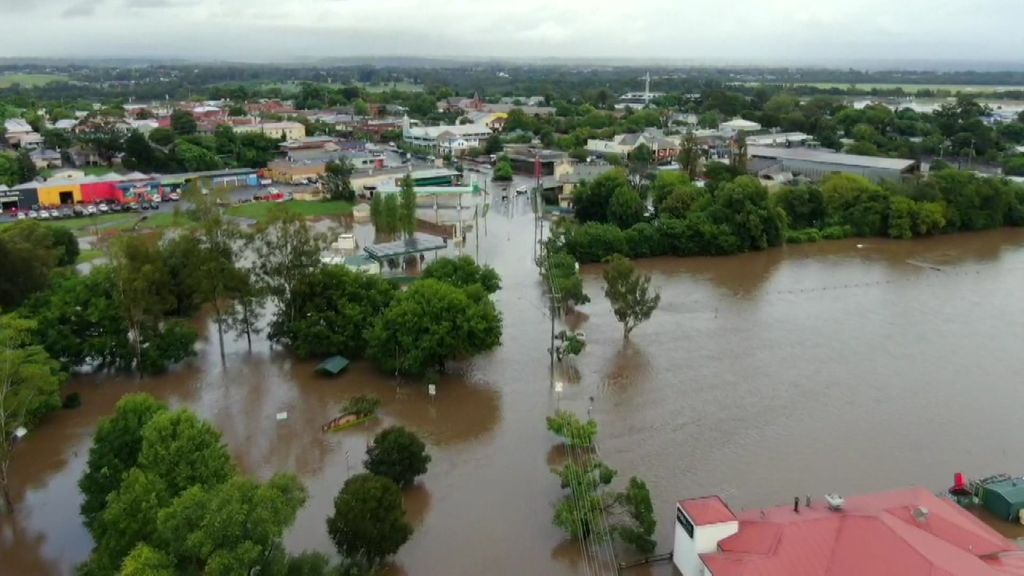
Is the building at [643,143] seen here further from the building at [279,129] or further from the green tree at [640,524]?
the green tree at [640,524]

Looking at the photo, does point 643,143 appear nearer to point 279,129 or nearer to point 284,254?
point 279,129

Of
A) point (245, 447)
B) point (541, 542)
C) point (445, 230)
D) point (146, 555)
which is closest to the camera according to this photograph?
point (146, 555)

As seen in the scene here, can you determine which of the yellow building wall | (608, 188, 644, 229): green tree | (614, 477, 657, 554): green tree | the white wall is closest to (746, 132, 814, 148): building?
(608, 188, 644, 229): green tree

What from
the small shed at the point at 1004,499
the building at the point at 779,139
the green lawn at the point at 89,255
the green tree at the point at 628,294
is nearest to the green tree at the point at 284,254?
the green tree at the point at 628,294

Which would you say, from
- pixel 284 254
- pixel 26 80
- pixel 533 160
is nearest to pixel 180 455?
pixel 284 254

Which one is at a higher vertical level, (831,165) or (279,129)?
(279,129)

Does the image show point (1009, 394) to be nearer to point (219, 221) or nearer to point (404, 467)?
point (404, 467)

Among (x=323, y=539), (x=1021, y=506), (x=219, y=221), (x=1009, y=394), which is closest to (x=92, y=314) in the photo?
(x=219, y=221)
